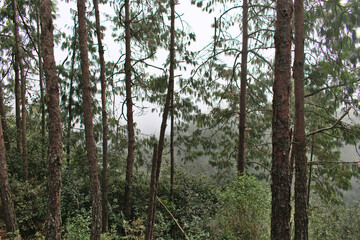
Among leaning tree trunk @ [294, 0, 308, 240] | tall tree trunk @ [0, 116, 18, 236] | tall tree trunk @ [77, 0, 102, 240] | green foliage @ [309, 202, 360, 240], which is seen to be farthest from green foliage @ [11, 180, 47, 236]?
green foliage @ [309, 202, 360, 240]

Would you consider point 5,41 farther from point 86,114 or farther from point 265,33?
point 265,33

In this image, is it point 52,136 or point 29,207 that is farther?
point 29,207

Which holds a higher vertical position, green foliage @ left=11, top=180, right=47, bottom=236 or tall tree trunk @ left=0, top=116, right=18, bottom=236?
tall tree trunk @ left=0, top=116, right=18, bottom=236

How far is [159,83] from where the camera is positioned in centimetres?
912

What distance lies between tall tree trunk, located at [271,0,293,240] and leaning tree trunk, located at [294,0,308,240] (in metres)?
1.86

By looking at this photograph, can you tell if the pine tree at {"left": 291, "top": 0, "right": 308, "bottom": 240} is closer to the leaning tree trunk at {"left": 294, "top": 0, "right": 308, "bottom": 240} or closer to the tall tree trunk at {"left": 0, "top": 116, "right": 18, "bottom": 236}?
the leaning tree trunk at {"left": 294, "top": 0, "right": 308, "bottom": 240}

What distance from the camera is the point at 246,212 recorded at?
5.59m

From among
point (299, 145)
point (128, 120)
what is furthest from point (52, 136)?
point (299, 145)

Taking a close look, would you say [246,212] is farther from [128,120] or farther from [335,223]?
[128,120]

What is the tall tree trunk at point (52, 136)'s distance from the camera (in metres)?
4.44

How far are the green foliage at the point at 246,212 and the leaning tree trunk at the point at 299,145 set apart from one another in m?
0.65

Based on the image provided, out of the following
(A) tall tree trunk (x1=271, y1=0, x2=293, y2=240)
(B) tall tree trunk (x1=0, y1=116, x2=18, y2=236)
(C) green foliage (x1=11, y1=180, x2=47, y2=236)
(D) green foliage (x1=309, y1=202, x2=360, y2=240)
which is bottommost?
(D) green foliage (x1=309, y1=202, x2=360, y2=240)

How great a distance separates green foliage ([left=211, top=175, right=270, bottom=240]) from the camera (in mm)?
5430

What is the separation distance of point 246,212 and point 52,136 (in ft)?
14.4
